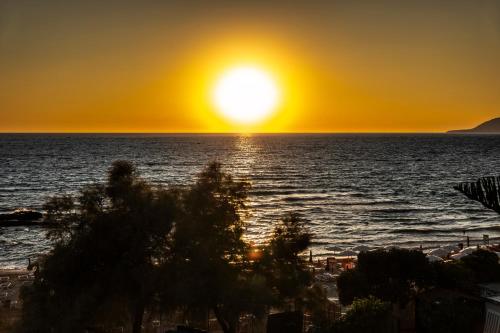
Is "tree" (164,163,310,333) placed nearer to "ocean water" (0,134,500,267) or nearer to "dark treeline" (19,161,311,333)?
"dark treeline" (19,161,311,333)

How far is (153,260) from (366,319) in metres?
6.99

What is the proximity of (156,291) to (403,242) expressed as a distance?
122ft

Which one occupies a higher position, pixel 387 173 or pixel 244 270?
pixel 244 270

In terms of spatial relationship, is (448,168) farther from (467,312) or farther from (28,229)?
(467,312)

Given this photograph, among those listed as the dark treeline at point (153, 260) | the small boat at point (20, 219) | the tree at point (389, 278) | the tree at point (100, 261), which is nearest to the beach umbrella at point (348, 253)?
the tree at point (389, 278)

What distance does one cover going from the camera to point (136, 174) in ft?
61.0

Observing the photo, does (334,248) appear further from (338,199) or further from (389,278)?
(338,199)

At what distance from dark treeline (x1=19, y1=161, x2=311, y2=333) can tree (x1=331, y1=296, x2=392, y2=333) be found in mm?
2026

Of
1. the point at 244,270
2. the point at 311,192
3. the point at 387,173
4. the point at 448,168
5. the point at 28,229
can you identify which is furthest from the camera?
the point at 448,168

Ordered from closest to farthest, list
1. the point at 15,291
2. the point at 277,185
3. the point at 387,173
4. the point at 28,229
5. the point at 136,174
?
the point at 136,174
the point at 15,291
the point at 28,229
the point at 277,185
the point at 387,173

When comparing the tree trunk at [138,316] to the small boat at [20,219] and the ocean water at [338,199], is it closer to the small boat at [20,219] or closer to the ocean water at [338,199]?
the ocean water at [338,199]

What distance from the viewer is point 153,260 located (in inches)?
677

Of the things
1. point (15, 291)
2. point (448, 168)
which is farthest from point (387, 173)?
point (15, 291)

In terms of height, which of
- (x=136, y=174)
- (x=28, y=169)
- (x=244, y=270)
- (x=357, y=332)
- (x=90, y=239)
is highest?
(x=136, y=174)
